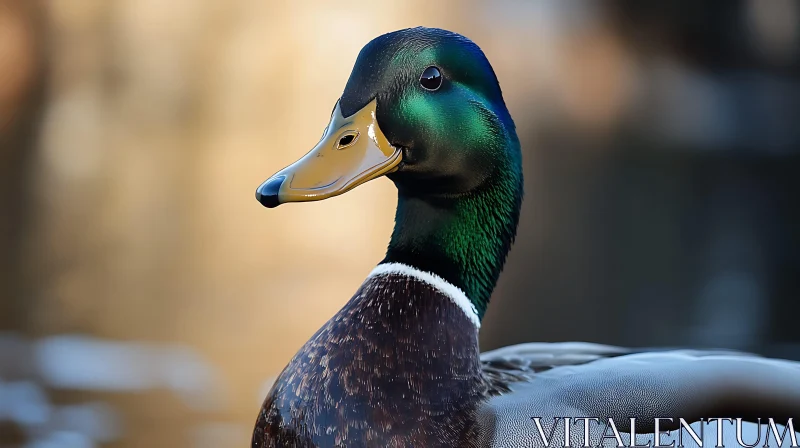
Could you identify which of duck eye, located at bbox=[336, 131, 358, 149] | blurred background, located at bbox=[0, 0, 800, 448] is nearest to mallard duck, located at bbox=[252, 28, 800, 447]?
duck eye, located at bbox=[336, 131, 358, 149]

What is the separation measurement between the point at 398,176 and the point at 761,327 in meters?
1.88

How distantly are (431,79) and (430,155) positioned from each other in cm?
8

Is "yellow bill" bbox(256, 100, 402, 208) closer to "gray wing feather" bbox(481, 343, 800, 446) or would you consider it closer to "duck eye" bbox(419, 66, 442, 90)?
"duck eye" bbox(419, 66, 442, 90)

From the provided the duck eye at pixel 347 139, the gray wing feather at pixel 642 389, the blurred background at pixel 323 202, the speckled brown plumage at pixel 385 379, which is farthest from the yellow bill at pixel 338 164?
the blurred background at pixel 323 202

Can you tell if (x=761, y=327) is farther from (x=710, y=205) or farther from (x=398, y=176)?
(x=398, y=176)

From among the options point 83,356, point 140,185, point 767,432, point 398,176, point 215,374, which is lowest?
point 767,432

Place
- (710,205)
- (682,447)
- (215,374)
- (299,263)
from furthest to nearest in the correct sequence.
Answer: (710,205), (299,263), (215,374), (682,447)

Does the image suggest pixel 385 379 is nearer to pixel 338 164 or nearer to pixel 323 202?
pixel 338 164

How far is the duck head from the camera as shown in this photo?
91 cm

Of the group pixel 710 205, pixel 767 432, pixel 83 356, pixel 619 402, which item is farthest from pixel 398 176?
pixel 710 205

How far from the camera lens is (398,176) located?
985 mm

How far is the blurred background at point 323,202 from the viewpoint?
2.35m

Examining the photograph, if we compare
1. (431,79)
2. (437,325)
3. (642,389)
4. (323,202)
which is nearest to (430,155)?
(431,79)

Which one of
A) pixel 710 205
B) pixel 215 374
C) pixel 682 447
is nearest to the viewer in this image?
pixel 682 447
